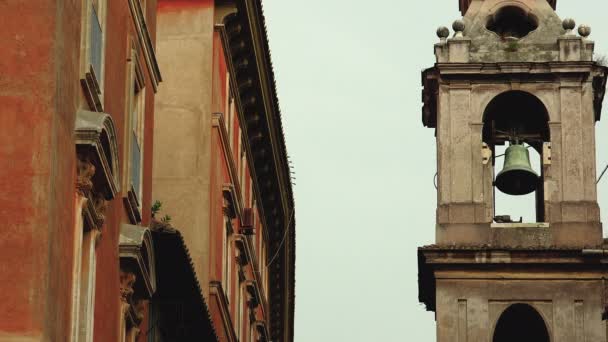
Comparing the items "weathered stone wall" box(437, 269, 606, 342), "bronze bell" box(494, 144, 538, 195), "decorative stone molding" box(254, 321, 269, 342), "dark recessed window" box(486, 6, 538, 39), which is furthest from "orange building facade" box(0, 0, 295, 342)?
"dark recessed window" box(486, 6, 538, 39)

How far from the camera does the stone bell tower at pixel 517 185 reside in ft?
152

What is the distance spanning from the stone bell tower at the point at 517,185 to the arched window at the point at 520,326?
0.03 meters

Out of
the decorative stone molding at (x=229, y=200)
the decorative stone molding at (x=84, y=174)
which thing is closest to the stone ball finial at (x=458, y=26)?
the decorative stone molding at (x=229, y=200)

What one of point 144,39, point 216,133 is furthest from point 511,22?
point 144,39

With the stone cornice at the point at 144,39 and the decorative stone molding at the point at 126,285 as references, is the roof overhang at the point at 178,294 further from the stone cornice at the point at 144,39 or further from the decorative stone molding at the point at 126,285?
the decorative stone molding at the point at 126,285

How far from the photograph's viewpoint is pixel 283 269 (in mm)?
54781

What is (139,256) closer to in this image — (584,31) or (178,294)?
(178,294)

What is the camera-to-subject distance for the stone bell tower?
1826 inches

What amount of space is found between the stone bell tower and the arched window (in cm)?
Result: 3

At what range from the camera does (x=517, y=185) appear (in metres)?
46.0

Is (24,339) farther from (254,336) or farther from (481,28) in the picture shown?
(481,28)

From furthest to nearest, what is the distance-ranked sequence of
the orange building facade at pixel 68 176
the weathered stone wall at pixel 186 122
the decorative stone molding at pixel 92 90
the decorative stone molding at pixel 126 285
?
the weathered stone wall at pixel 186 122 → the decorative stone molding at pixel 126 285 → the decorative stone molding at pixel 92 90 → the orange building facade at pixel 68 176

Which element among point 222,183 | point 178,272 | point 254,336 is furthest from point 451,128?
point 178,272

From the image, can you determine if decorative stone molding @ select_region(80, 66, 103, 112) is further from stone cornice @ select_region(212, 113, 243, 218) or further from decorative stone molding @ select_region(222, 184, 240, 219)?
decorative stone molding @ select_region(222, 184, 240, 219)
